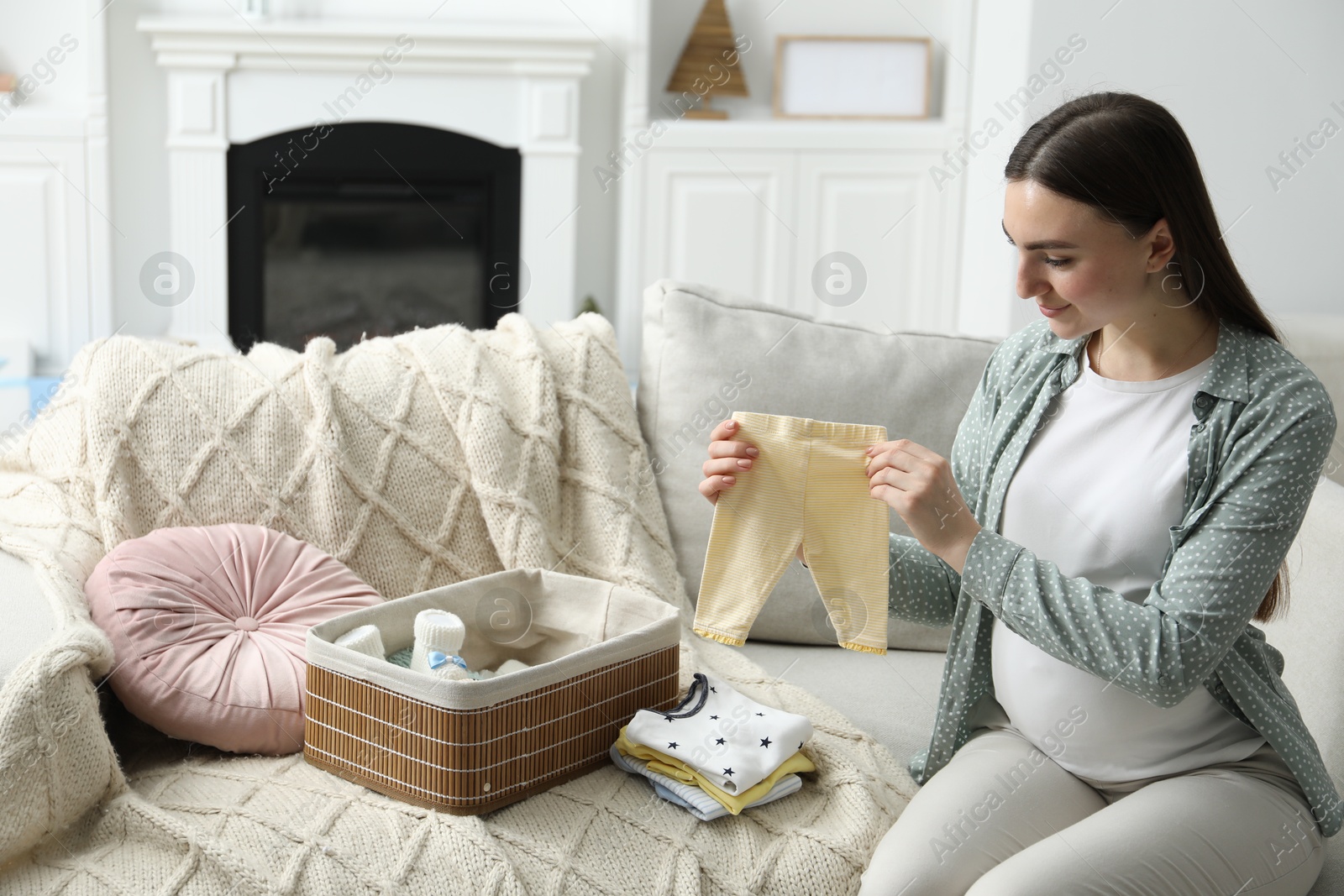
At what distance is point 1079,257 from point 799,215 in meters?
3.41

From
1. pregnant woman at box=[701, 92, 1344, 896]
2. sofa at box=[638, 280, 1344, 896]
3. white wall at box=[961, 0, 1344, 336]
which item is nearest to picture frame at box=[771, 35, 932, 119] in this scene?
white wall at box=[961, 0, 1344, 336]

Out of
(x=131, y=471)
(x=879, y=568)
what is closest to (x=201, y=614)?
(x=131, y=471)

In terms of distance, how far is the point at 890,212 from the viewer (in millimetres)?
4523

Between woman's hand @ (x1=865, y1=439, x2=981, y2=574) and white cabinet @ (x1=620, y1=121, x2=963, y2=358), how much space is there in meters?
3.34

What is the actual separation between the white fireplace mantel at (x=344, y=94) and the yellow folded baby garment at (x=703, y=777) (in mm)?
3300

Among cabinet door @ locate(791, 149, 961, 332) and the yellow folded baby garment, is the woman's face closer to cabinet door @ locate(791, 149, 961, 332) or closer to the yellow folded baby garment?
the yellow folded baby garment

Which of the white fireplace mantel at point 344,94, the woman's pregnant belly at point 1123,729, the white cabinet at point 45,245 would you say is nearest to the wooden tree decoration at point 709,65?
the white fireplace mantel at point 344,94

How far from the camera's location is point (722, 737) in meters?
1.30

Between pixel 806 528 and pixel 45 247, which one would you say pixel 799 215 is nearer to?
pixel 45 247

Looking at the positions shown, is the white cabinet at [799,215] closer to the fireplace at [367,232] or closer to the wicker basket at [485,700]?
the fireplace at [367,232]

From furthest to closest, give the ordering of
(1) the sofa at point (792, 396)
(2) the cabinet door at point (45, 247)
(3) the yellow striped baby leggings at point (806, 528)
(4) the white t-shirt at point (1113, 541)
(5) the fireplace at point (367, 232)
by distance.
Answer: (5) the fireplace at point (367, 232), (2) the cabinet door at point (45, 247), (1) the sofa at point (792, 396), (3) the yellow striped baby leggings at point (806, 528), (4) the white t-shirt at point (1113, 541)

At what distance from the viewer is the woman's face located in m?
1.14

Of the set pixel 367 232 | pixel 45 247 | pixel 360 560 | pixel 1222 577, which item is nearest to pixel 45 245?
pixel 45 247

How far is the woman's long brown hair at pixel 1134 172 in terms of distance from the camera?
3.69ft
